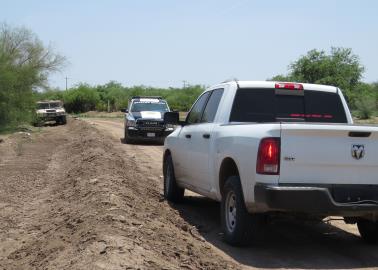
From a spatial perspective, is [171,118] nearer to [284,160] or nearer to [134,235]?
[134,235]

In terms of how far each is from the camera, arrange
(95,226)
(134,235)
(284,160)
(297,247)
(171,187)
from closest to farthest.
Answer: (284,160)
(134,235)
(95,226)
(297,247)
(171,187)

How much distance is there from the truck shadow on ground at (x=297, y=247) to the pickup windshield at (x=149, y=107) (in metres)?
17.7

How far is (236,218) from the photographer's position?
23.7 feet

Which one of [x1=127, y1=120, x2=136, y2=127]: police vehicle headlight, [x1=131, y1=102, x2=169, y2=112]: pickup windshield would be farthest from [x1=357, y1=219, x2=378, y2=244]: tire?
[x1=131, y1=102, x2=169, y2=112]: pickup windshield

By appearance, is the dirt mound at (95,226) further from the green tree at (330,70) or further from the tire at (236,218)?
the green tree at (330,70)

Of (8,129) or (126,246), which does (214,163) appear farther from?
A: (8,129)

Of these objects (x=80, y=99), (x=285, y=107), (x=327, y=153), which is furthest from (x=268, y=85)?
(x=80, y=99)

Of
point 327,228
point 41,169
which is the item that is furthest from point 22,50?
point 327,228

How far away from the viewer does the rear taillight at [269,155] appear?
6621 millimetres

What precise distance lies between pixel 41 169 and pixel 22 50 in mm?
33908

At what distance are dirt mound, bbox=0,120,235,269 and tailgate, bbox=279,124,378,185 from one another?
1259mm

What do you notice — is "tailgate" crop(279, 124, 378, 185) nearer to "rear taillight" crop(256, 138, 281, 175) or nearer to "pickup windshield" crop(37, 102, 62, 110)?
"rear taillight" crop(256, 138, 281, 175)

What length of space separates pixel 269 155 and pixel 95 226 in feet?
7.51

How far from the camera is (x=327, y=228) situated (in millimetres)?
8883
